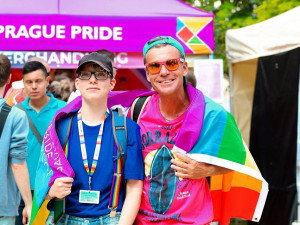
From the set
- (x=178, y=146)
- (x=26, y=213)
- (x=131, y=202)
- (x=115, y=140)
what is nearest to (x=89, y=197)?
(x=131, y=202)

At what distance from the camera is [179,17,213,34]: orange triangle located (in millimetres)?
6891

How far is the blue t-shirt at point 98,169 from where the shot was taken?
9.32 ft

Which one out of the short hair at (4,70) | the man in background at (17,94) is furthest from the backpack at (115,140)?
the man in background at (17,94)

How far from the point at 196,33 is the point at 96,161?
14.1 feet

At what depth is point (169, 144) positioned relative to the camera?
9.57 feet

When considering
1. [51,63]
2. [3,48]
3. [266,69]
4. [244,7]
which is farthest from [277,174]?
[244,7]

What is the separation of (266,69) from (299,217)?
99.2 inches

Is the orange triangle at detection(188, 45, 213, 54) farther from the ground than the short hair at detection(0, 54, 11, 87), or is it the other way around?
the orange triangle at detection(188, 45, 213, 54)

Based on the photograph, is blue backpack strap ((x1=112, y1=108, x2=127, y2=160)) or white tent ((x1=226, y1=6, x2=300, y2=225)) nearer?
blue backpack strap ((x1=112, y1=108, x2=127, y2=160))

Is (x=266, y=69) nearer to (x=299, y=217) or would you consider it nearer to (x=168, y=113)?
(x=299, y=217)

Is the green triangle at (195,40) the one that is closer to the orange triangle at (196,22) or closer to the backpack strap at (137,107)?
the orange triangle at (196,22)

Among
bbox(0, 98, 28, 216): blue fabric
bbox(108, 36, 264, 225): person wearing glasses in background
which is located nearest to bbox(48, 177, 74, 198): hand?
bbox(108, 36, 264, 225): person wearing glasses in background

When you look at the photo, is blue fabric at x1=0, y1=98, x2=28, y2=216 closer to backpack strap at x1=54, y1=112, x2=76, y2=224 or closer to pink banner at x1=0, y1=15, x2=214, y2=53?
backpack strap at x1=54, y1=112, x2=76, y2=224

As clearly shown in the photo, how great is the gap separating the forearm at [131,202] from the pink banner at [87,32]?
13.6 ft
